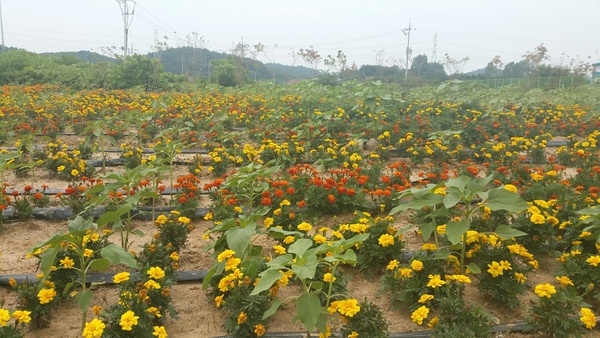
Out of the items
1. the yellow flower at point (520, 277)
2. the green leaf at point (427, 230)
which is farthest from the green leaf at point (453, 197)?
the yellow flower at point (520, 277)

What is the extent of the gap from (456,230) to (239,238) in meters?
1.15

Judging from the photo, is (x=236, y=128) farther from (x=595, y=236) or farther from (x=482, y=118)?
(x=595, y=236)

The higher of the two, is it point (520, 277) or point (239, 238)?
point (239, 238)

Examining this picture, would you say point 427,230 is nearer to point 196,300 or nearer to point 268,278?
point 268,278

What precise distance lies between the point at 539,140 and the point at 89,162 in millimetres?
6164

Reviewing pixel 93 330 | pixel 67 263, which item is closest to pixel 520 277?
pixel 93 330

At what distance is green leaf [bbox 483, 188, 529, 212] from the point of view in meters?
2.46

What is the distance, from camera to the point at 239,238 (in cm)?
232

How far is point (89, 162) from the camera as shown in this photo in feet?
20.5

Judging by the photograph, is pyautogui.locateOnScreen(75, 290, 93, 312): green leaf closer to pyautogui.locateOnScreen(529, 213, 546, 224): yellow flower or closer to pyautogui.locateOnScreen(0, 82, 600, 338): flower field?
pyautogui.locateOnScreen(0, 82, 600, 338): flower field

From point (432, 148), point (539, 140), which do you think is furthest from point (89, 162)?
point (539, 140)

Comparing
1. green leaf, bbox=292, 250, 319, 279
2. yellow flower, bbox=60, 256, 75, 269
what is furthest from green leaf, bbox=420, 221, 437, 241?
yellow flower, bbox=60, 256, 75, 269

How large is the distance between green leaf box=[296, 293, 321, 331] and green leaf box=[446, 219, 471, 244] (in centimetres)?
89

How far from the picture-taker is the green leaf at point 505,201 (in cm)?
246
